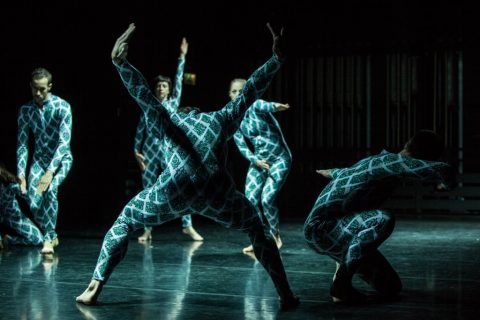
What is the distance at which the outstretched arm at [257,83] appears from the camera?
13.6 ft

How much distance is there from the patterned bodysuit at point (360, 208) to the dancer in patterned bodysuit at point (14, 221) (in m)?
3.48

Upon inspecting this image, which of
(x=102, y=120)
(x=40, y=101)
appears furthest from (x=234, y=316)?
(x=102, y=120)

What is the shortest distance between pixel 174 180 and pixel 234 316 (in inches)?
28.2

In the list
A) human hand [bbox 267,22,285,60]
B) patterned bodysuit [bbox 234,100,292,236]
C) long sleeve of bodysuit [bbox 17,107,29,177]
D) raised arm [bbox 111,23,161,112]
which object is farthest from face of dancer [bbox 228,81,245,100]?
raised arm [bbox 111,23,161,112]

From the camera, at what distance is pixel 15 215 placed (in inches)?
293

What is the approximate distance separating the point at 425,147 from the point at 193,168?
46.2 inches

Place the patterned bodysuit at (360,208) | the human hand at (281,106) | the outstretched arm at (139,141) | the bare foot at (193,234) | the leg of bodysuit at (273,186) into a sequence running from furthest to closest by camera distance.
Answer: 1. the outstretched arm at (139,141)
2. the bare foot at (193,234)
3. the leg of bodysuit at (273,186)
4. the human hand at (281,106)
5. the patterned bodysuit at (360,208)

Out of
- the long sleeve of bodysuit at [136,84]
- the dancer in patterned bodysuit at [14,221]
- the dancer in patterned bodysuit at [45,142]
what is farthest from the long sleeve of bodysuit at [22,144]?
the long sleeve of bodysuit at [136,84]

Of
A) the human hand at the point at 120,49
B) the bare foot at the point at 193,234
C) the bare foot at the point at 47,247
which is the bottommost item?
the bare foot at the point at 193,234

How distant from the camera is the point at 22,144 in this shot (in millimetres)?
6719

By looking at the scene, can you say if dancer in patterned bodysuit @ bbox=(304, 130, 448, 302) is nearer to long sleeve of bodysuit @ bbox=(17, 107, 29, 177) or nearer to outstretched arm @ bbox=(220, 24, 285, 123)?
outstretched arm @ bbox=(220, 24, 285, 123)

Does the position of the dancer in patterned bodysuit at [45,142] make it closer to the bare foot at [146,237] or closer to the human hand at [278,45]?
the bare foot at [146,237]

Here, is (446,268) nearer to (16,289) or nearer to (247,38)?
(16,289)

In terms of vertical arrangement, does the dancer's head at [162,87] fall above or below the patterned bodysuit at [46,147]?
above
